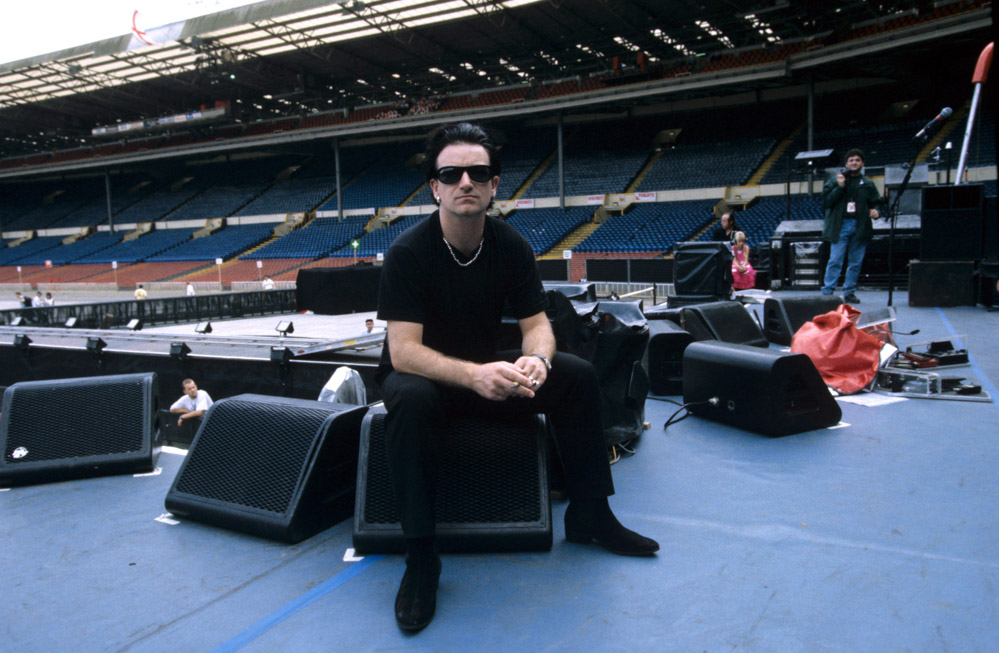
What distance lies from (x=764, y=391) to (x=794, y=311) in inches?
107

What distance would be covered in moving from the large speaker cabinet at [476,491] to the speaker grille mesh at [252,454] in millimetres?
327

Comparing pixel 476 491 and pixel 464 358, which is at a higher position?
pixel 464 358

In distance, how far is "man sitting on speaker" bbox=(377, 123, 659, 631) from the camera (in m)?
2.01

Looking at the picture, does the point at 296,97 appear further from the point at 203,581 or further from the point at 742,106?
the point at 203,581

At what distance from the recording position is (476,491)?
2285 millimetres

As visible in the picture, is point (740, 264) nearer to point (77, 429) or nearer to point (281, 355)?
point (281, 355)

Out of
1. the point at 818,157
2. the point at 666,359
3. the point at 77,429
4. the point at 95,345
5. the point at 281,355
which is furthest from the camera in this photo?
the point at 818,157

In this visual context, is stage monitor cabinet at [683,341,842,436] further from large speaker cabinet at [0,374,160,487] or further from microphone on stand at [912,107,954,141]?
microphone on stand at [912,107,954,141]

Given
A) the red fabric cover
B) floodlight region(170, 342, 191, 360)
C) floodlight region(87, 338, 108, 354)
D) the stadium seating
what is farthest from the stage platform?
the stadium seating

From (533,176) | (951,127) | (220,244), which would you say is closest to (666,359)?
(951,127)

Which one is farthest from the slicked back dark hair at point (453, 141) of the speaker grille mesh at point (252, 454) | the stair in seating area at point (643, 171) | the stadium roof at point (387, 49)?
the stair in seating area at point (643, 171)

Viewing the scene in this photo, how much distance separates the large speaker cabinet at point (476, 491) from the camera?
2238mm

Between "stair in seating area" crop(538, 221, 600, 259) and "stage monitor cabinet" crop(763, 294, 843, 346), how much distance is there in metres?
19.4

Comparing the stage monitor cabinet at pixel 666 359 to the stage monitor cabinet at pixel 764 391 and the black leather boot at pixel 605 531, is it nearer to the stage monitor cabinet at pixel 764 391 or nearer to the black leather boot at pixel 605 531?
the stage monitor cabinet at pixel 764 391
